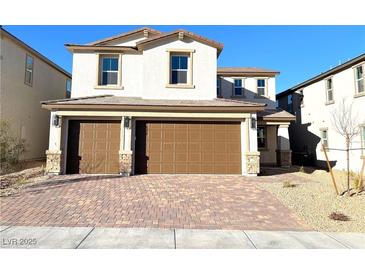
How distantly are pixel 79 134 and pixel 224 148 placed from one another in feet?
24.2

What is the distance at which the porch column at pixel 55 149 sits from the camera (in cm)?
1212

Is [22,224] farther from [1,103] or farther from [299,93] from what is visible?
[299,93]

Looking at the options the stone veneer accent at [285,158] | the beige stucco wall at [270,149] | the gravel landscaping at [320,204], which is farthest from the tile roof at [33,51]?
the stone veneer accent at [285,158]

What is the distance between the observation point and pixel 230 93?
1958 cm

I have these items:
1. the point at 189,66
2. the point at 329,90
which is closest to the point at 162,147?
the point at 189,66

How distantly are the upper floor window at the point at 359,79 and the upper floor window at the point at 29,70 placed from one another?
20.0m

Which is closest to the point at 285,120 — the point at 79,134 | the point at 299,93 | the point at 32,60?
the point at 299,93

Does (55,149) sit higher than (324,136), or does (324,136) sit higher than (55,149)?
(324,136)

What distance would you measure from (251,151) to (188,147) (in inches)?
124

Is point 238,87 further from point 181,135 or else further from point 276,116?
point 181,135

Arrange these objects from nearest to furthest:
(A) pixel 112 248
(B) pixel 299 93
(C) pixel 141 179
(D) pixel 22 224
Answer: (A) pixel 112 248, (D) pixel 22 224, (C) pixel 141 179, (B) pixel 299 93

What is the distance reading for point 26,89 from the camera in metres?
16.1

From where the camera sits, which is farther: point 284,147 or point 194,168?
point 284,147

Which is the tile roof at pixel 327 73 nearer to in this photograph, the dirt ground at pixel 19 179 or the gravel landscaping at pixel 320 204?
the gravel landscaping at pixel 320 204
